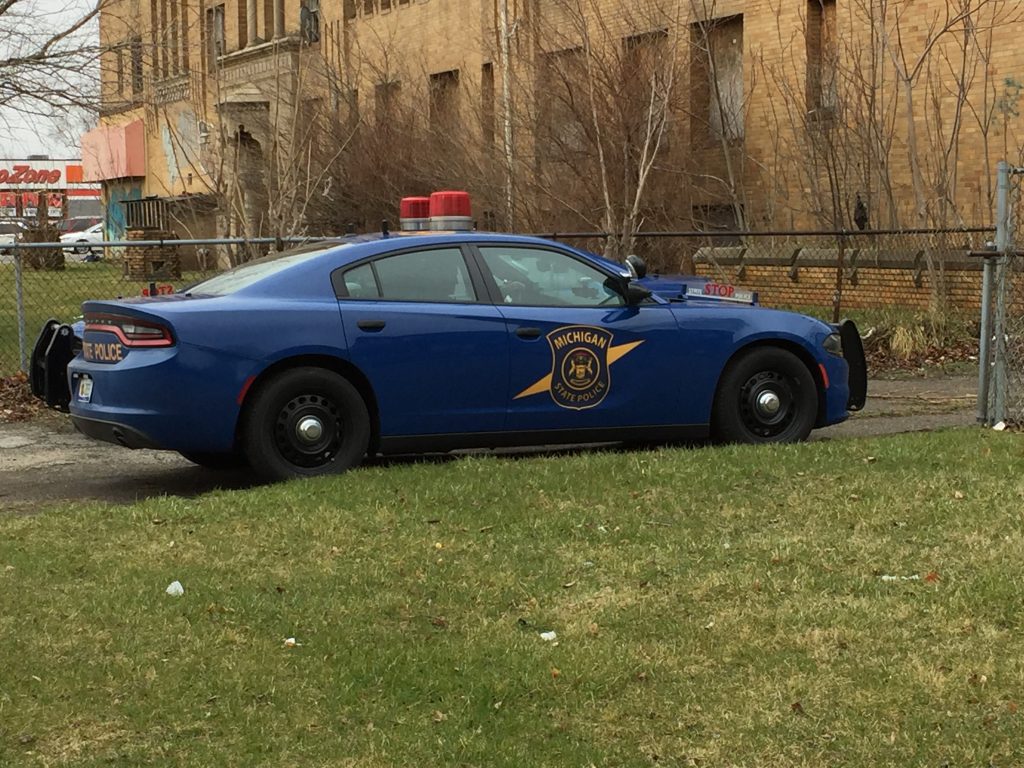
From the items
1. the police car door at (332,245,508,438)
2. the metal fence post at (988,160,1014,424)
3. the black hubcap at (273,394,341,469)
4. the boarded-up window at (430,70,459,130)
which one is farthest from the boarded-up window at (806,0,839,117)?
the black hubcap at (273,394,341,469)

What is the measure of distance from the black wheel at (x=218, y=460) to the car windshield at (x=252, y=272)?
0.95 metres

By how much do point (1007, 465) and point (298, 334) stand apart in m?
4.05

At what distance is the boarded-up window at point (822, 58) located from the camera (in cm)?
2138

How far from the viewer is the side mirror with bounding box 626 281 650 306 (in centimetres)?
888

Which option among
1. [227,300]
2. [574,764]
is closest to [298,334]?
[227,300]

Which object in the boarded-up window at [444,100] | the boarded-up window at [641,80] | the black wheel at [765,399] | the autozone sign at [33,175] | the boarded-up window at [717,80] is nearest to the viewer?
the black wheel at [765,399]

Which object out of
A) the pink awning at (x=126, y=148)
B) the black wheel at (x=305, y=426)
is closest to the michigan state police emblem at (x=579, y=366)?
the black wheel at (x=305, y=426)

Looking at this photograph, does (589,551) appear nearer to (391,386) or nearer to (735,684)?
(735,684)

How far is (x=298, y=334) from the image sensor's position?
8.08 metres

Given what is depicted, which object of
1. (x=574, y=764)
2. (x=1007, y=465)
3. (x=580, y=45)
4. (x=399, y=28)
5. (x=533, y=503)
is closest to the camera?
(x=574, y=764)

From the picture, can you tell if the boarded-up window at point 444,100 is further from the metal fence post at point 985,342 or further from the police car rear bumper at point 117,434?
the police car rear bumper at point 117,434

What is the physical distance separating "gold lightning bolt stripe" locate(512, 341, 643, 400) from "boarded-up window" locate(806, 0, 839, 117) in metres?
13.3

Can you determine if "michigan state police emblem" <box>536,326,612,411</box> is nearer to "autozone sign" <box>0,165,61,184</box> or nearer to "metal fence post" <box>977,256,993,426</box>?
"metal fence post" <box>977,256,993,426</box>

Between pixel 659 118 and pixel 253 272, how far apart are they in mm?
11869
